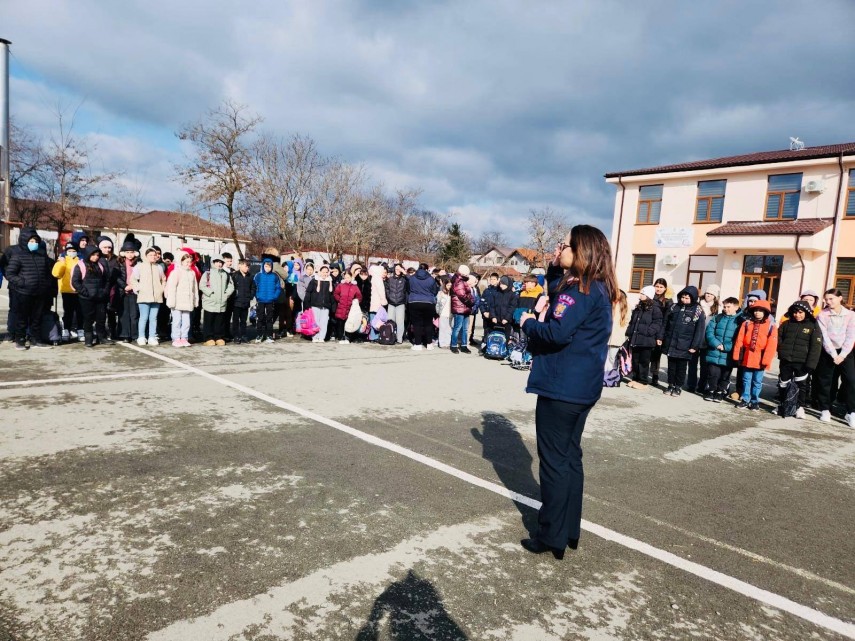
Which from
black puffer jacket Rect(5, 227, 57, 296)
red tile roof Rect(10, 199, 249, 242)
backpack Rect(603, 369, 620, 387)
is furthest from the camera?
red tile roof Rect(10, 199, 249, 242)

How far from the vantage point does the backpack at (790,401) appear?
26.4 ft

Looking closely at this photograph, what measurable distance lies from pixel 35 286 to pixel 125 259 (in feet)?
5.62

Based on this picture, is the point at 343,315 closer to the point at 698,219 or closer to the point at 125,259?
the point at 125,259

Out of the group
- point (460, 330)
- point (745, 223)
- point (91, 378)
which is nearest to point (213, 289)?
point (91, 378)

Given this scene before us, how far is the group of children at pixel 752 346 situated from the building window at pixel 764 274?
55.3 feet

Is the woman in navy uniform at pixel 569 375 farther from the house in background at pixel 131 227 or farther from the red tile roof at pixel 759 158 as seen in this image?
the red tile roof at pixel 759 158

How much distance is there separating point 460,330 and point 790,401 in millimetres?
6670

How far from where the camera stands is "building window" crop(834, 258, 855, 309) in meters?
22.1

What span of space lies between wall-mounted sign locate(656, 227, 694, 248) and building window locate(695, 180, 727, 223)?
74 centimetres

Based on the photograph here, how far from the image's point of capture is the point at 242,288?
11312 mm

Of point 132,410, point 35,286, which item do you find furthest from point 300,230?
point 132,410

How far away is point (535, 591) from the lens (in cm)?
294

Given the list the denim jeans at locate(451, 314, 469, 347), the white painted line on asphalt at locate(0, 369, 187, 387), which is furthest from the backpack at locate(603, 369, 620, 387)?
the white painted line on asphalt at locate(0, 369, 187, 387)

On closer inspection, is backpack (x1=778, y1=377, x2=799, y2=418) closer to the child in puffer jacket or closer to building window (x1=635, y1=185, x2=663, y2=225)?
the child in puffer jacket
